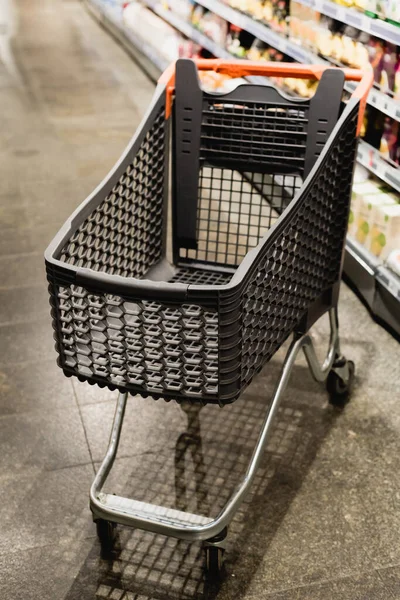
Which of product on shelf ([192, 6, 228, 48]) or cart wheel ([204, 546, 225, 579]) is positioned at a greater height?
product on shelf ([192, 6, 228, 48])

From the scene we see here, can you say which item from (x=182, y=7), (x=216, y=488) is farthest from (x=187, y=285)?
(x=182, y=7)

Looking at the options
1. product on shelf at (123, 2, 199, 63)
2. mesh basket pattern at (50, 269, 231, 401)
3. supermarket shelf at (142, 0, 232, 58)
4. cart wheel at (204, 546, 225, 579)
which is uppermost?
mesh basket pattern at (50, 269, 231, 401)

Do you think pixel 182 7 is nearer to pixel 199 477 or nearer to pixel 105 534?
pixel 199 477

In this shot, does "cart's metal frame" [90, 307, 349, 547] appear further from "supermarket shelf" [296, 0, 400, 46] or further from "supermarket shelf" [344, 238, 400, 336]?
"supermarket shelf" [296, 0, 400, 46]

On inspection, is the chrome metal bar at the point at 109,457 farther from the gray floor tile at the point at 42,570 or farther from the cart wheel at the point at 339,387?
the cart wheel at the point at 339,387

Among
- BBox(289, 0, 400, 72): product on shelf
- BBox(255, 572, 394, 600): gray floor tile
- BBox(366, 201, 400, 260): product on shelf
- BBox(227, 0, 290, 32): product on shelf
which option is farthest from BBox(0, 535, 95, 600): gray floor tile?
BBox(227, 0, 290, 32): product on shelf

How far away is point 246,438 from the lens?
250cm

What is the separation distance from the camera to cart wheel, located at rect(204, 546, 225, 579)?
77.9 inches

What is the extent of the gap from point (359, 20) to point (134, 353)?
1.87m

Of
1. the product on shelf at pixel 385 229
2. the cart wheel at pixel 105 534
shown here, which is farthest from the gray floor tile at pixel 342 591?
the product on shelf at pixel 385 229

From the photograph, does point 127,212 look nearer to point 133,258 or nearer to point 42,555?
point 133,258

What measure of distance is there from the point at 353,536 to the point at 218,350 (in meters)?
0.76

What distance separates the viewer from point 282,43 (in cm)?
389

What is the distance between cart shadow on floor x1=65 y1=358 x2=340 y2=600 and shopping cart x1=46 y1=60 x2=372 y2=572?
0.08 m
